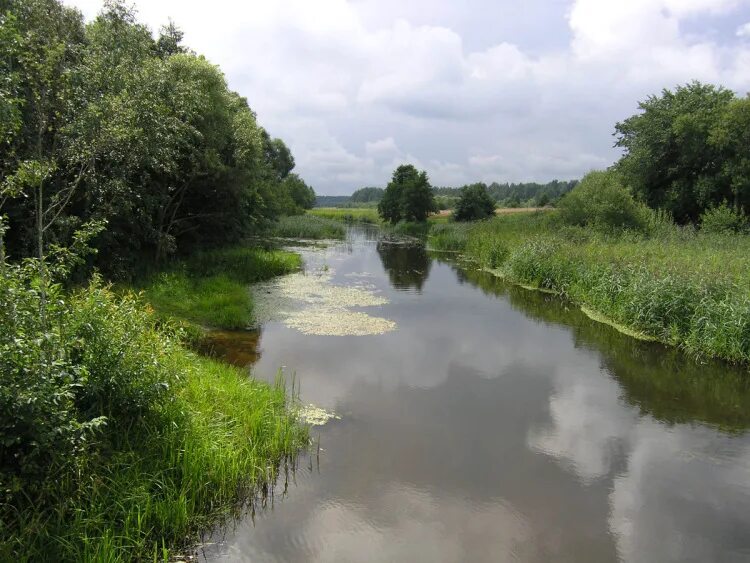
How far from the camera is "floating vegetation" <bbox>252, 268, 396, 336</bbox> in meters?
13.9

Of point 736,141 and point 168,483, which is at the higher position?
point 736,141

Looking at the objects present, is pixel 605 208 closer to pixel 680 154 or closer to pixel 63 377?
pixel 680 154

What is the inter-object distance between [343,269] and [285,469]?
64.7ft

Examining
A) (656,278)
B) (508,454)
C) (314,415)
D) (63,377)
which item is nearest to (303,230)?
(656,278)

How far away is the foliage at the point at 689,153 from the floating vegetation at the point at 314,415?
30.9 m

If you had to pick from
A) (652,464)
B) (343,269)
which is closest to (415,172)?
(343,269)

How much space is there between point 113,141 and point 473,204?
46.3 meters

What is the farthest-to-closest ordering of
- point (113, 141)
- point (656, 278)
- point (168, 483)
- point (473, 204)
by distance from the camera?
point (473, 204)
point (656, 278)
point (113, 141)
point (168, 483)

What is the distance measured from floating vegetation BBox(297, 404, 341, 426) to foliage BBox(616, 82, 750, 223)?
101 ft

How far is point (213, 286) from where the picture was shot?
52.2 feet

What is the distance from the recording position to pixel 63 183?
1202cm

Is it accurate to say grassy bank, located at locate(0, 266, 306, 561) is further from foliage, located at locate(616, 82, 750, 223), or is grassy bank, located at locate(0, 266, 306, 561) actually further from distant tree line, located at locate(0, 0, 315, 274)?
foliage, located at locate(616, 82, 750, 223)

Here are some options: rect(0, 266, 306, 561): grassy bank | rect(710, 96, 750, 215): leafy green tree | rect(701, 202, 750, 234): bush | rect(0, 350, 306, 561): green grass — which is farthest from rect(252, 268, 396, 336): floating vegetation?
rect(710, 96, 750, 215): leafy green tree

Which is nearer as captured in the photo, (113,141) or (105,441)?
(105,441)
